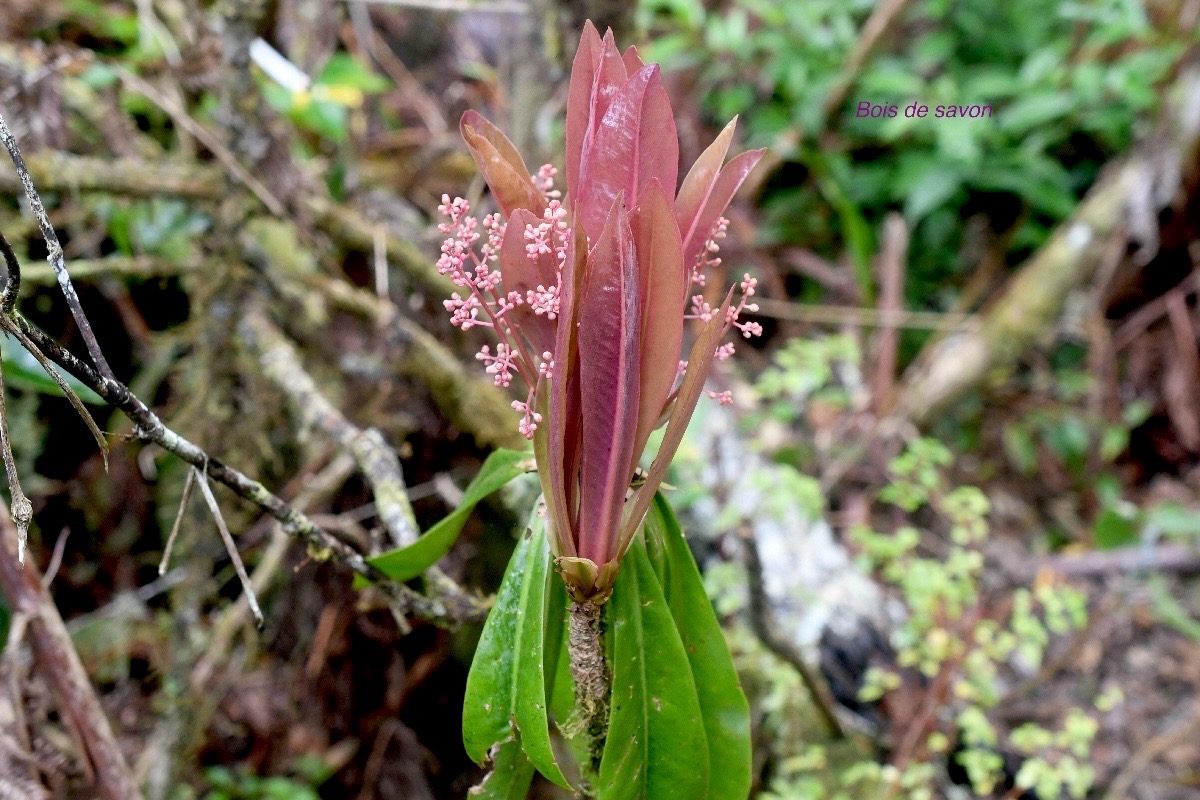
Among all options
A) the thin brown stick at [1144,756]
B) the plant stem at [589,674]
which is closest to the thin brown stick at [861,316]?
the thin brown stick at [1144,756]

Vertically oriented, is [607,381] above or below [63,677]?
above

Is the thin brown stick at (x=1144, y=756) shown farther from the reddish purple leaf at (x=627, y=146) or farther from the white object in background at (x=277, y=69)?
the white object in background at (x=277, y=69)

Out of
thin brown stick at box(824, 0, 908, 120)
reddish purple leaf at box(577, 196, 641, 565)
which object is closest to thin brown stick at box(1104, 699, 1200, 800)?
reddish purple leaf at box(577, 196, 641, 565)

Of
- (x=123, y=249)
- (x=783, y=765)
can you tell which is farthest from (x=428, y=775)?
(x=123, y=249)

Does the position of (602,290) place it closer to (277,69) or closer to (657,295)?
(657,295)

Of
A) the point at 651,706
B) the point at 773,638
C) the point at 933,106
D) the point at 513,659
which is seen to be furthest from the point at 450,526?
the point at 933,106

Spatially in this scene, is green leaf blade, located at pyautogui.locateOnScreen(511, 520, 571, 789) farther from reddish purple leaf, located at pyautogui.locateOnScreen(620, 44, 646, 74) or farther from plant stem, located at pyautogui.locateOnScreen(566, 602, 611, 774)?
reddish purple leaf, located at pyautogui.locateOnScreen(620, 44, 646, 74)

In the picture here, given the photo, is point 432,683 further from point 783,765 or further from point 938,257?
point 938,257
